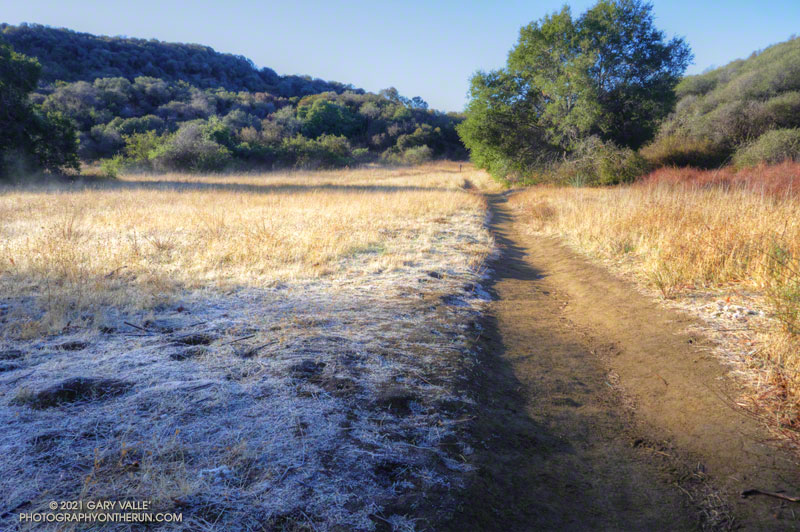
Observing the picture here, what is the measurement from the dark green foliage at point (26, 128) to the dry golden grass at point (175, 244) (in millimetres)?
9491

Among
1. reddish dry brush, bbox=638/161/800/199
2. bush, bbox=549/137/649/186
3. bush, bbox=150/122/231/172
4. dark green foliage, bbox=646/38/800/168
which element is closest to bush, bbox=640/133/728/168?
dark green foliage, bbox=646/38/800/168

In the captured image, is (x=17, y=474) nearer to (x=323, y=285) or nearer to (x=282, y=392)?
(x=282, y=392)

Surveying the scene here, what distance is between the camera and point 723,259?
5406 mm

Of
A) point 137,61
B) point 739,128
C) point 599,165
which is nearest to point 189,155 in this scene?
point 599,165

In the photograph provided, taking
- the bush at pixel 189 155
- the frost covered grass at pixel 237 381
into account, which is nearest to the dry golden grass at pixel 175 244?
the frost covered grass at pixel 237 381

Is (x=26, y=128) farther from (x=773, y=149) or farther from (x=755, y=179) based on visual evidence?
(x=773, y=149)

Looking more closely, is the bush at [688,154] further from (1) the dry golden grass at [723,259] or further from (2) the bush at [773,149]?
(1) the dry golden grass at [723,259]

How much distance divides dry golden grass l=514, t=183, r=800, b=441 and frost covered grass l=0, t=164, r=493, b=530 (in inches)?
89.8

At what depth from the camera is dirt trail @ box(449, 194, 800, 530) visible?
2072 millimetres

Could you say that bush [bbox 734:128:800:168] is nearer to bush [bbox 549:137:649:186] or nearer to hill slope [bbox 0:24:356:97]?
bush [bbox 549:137:649:186]

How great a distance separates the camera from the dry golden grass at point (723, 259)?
3195mm

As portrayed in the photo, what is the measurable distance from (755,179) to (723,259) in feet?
29.6

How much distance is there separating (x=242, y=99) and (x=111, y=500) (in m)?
55.9

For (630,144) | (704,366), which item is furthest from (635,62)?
(704,366)
